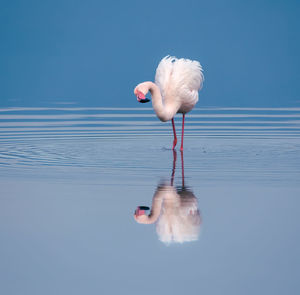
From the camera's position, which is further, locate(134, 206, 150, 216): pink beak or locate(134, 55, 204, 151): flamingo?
locate(134, 55, 204, 151): flamingo

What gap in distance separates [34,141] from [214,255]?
27.5 feet

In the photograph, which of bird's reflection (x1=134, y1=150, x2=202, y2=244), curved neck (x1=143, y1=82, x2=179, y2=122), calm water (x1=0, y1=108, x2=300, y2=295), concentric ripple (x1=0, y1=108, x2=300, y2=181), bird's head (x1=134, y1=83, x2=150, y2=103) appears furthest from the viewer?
curved neck (x1=143, y1=82, x2=179, y2=122)

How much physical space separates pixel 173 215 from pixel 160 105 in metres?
5.78

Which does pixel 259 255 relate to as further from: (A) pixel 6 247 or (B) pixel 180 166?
(B) pixel 180 166

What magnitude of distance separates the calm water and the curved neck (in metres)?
0.61

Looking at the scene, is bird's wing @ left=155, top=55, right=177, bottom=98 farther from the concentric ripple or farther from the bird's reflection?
the bird's reflection

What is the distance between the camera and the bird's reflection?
6852 millimetres

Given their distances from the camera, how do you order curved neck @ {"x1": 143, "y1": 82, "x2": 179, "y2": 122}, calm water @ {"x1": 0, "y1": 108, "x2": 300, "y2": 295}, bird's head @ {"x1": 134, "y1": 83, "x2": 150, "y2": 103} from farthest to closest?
1. curved neck @ {"x1": 143, "y1": 82, "x2": 179, "y2": 122}
2. bird's head @ {"x1": 134, "y1": 83, "x2": 150, "y2": 103}
3. calm water @ {"x1": 0, "y1": 108, "x2": 300, "y2": 295}

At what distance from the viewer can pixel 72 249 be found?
6371 millimetres

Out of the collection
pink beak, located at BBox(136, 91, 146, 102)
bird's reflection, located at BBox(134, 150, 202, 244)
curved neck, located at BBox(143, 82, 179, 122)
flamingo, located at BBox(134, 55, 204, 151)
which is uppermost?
flamingo, located at BBox(134, 55, 204, 151)

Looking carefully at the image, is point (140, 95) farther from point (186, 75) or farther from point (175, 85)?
point (186, 75)

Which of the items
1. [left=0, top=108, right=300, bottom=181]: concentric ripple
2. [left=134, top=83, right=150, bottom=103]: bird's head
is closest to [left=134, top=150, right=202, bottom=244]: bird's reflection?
[left=0, top=108, right=300, bottom=181]: concentric ripple

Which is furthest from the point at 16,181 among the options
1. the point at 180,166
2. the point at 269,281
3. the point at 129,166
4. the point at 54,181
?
the point at 269,281

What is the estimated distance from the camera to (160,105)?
13062 millimetres
